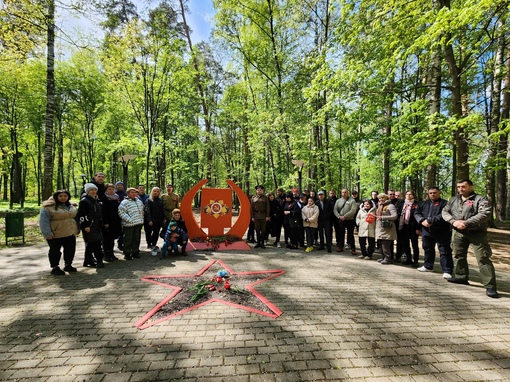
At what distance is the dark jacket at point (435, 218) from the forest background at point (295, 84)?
1.59 m

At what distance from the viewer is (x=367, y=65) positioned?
7.00 meters

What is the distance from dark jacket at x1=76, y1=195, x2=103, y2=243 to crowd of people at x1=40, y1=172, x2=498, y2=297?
2cm

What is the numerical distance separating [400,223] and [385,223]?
0.39 m

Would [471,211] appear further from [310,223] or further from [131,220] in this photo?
[131,220]

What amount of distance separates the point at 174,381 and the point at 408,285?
14.1 ft

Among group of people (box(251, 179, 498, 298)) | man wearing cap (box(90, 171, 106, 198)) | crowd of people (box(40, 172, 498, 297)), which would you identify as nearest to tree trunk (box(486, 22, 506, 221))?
group of people (box(251, 179, 498, 298))

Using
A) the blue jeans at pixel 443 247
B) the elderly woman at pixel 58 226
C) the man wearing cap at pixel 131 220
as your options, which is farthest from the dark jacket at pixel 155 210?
the blue jeans at pixel 443 247

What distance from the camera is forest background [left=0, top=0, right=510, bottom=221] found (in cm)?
646

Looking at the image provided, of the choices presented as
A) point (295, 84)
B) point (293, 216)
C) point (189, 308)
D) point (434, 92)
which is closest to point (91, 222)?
point (189, 308)

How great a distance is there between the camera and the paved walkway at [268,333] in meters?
2.21

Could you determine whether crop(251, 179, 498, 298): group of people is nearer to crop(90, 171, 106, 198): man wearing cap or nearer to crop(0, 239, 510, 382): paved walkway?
crop(0, 239, 510, 382): paved walkway

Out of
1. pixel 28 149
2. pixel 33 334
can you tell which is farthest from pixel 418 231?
pixel 28 149

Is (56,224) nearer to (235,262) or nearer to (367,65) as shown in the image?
(235,262)

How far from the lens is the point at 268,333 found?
9.28 ft
